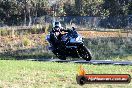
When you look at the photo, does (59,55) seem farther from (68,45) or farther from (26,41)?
(26,41)

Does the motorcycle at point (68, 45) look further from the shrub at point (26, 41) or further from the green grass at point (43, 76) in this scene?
the green grass at point (43, 76)

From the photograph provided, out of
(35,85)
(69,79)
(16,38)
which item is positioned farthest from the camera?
(69,79)

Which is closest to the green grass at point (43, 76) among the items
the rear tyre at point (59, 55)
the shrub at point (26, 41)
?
the shrub at point (26, 41)

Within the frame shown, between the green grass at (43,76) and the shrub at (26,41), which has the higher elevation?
the shrub at (26,41)

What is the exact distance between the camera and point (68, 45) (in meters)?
4.65

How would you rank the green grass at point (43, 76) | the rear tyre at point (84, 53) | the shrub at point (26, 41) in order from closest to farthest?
the rear tyre at point (84, 53) → the shrub at point (26, 41) → the green grass at point (43, 76)

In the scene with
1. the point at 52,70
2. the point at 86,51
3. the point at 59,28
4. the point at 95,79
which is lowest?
the point at 52,70

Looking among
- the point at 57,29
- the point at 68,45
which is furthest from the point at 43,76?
the point at 57,29

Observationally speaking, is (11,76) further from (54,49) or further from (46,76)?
(54,49)

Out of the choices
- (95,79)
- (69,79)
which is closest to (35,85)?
(69,79)

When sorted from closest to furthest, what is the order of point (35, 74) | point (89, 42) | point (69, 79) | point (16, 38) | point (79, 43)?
1. point (79, 43)
2. point (89, 42)
3. point (16, 38)
4. point (69, 79)
5. point (35, 74)

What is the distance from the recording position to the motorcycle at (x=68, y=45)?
15.1 feet

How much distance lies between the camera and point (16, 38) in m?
7.00

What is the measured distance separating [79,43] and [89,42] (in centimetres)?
177
